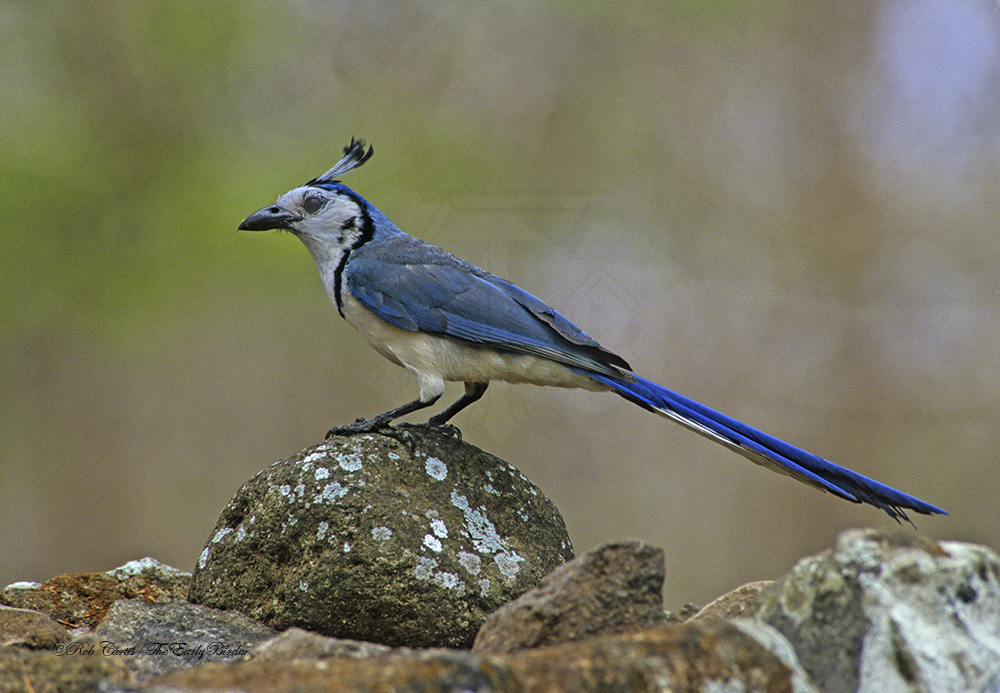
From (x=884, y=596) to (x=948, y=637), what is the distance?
157mm

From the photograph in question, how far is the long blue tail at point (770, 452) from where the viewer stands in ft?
10.1

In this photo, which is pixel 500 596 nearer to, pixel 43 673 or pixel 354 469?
pixel 354 469

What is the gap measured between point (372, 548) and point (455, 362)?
121 centimetres

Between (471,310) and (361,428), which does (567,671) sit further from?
(471,310)

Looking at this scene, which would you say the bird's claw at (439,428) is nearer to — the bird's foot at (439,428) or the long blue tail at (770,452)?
the bird's foot at (439,428)

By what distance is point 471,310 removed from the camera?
413 cm

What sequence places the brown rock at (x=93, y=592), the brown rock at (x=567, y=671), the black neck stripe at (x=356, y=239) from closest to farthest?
the brown rock at (x=567, y=671) < the brown rock at (x=93, y=592) < the black neck stripe at (x=356, y=239)

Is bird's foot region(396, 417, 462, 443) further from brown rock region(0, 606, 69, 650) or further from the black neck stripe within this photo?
brown rock region(0, 606, 69, 650)

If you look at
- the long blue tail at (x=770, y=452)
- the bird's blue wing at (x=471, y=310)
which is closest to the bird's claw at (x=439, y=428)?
the bird's blue wing at (x=471, y=310)

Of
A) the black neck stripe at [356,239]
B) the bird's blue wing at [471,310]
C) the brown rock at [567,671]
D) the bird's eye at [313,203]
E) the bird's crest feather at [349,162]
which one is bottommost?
the brown rock at [567,671]

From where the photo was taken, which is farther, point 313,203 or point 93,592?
point 313,203

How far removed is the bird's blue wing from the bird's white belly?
0.05m

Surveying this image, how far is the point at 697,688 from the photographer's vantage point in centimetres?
180

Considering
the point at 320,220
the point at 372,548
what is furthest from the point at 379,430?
the point at 320,220
